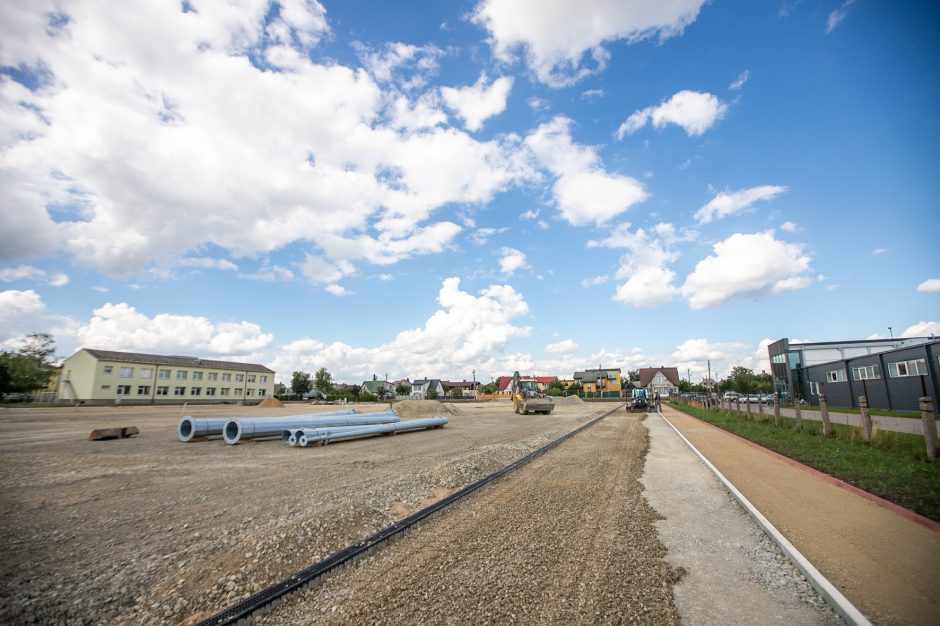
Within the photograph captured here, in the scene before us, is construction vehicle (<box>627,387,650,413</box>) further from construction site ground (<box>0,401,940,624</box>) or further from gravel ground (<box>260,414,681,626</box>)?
gravel ground (<box>260,414,681,626</box>)

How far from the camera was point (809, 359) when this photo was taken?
153 ft

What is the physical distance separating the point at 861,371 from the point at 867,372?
110 centimetres

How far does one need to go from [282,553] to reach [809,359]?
58.7 meters

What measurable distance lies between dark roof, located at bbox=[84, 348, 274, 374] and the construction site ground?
187 feet

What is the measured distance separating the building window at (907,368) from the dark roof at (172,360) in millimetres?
80667

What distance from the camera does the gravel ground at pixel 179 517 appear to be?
4.24 metres

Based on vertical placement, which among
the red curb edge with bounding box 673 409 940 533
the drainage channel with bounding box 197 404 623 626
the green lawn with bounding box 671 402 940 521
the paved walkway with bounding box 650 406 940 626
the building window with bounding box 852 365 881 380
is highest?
the building window with bounding box 852 365 881 380

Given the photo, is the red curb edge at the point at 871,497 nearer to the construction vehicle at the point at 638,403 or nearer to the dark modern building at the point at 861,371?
the dark modern building at the point at 861,371

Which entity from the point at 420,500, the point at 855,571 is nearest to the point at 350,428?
the point at 420,500

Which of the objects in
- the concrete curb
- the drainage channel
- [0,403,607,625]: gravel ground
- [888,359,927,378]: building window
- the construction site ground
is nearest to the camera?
the concrete curb

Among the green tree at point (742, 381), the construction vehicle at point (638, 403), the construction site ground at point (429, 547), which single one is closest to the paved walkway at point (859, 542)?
the construction site ground at point (429, 547)

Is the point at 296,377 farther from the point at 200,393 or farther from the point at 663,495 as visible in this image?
the point at 663,495

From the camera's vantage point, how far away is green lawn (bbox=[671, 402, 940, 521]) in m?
6.92

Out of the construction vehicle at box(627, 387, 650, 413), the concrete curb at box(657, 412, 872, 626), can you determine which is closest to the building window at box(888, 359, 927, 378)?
the construction vehicle at box(627, 387, 650, 413)
